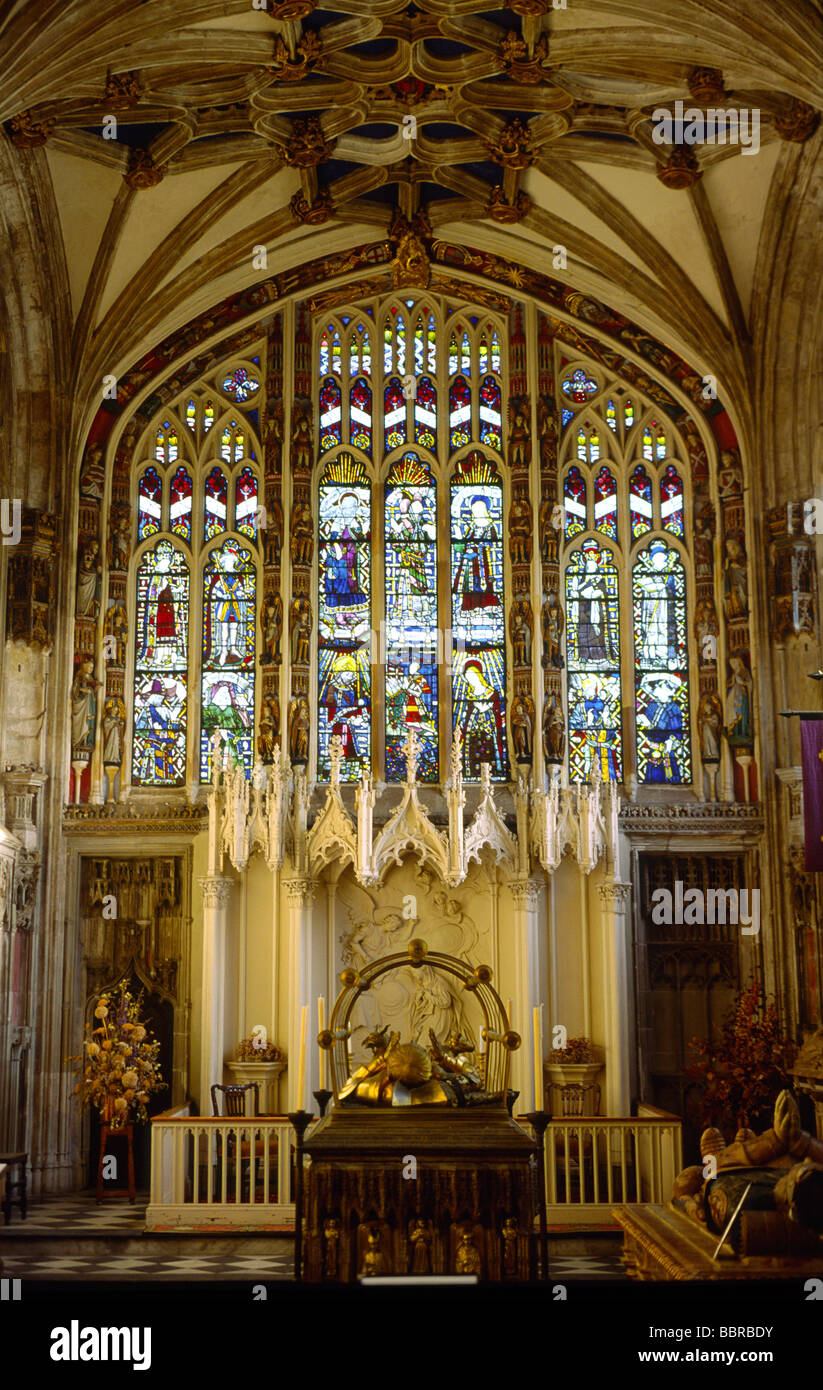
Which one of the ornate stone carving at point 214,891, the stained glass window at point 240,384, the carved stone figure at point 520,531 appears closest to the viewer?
the ornate stone carving at point 214,891

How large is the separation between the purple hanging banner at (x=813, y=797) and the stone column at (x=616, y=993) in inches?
98.0

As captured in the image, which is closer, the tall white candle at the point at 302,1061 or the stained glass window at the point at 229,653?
the tall white candle at the point at 302,1061

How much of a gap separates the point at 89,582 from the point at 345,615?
2989 mm

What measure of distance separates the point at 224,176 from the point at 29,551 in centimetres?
466

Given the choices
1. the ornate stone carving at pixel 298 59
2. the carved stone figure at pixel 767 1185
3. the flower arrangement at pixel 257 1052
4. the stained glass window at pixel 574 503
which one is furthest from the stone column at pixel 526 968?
the ornate stone carving at pixel 298 59

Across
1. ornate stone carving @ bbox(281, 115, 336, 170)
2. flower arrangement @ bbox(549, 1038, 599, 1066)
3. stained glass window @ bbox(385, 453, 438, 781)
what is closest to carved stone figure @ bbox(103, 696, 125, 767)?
stained glass window @ bbox(385, 453, 438, 781)

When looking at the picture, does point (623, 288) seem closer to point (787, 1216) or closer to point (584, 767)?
point (584, 767)

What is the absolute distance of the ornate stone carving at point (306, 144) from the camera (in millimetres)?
15797

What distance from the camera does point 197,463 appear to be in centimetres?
1848

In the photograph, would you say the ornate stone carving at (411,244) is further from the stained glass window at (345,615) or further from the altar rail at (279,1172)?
the altar rail at (279,1172)

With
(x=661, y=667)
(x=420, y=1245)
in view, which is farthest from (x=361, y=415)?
(x=420, y=1245)

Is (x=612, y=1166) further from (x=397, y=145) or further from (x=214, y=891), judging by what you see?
(x=397, y=145)

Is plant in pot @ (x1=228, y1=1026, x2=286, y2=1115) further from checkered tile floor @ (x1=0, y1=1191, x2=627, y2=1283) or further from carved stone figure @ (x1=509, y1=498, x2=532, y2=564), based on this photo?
carved stone figure @ (x1=509, y1=498, x2=532, y2=564)
